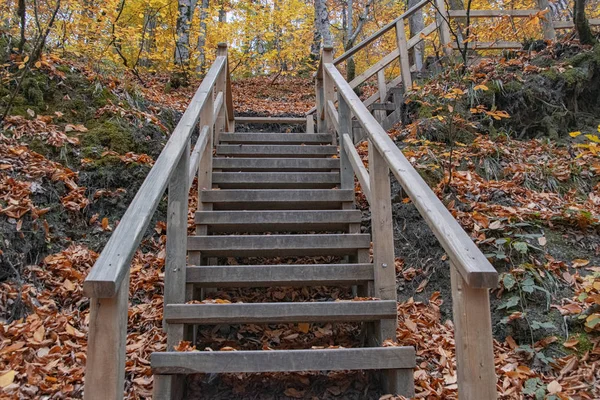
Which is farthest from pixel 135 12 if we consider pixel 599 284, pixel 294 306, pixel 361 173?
pixel 599 284

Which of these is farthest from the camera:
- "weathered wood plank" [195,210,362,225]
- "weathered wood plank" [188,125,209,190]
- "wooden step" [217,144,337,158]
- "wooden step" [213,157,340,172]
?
"wooden step" [217,144,337,158]

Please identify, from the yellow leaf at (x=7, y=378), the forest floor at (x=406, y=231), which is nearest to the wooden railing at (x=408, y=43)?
the forest floor at (x=406, y=231)

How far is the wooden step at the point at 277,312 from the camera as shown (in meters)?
2.52

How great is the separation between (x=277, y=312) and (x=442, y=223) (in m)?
1.24

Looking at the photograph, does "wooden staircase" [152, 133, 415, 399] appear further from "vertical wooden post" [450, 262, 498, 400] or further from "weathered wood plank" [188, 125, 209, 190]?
"vertical wooden post" [450, 262, 498, 400]

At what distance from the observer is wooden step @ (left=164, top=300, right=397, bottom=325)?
8.25ft

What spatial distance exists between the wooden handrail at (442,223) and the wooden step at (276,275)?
35.0 inches

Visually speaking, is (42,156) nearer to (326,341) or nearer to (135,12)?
(326,341)

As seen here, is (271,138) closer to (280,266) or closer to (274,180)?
(274,180)

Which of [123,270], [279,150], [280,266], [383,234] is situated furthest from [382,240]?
[279,150]

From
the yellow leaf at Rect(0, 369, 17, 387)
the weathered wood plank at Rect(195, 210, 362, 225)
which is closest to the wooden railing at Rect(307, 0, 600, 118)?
the weathered wood plank at Rect(195, 210, 362, 225)

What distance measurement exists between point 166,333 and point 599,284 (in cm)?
279

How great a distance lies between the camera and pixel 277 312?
102 inches

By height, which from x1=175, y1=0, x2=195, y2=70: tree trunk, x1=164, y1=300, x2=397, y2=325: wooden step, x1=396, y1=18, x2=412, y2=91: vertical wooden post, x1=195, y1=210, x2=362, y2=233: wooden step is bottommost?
x1=164, y1=300, x2=397, y2=325: wooden step
